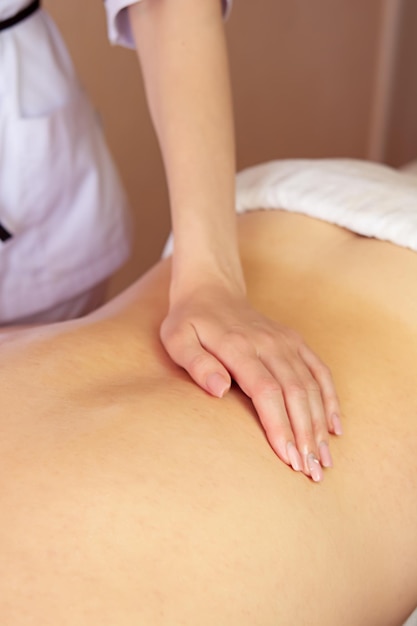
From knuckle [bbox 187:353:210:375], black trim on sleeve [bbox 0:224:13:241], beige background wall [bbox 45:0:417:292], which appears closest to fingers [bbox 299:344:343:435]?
knuckle [bbox 187:353:210:375]

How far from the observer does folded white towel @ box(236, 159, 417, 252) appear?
108cm

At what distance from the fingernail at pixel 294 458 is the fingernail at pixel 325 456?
25mm

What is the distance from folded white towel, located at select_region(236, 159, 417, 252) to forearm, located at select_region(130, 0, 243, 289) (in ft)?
0.56

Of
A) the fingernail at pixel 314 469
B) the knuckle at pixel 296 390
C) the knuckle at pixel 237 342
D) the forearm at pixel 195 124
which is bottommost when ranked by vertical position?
the fingernail at pixel 314 469

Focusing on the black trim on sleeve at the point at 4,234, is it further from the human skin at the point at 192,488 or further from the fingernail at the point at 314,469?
the fingernail at the point at 314,469

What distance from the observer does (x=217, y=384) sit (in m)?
0.81

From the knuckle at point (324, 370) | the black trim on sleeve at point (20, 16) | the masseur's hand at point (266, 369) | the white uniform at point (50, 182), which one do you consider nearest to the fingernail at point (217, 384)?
the masseur's hand at point (266, 369)

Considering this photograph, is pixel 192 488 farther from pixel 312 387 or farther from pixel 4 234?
pixel 4 234

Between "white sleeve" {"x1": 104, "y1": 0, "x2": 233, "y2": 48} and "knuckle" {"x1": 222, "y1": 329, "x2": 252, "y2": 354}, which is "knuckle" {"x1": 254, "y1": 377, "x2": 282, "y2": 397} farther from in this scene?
"white sleeve" {"x1": 104, "y1": 0, "x2": 233, "y2": 48}

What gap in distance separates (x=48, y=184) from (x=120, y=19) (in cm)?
26

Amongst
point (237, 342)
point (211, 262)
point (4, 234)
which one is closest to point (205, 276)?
point (211, 262)

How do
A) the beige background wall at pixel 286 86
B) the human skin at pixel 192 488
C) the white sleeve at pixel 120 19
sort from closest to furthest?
the human skin at pixel 192 488 → the white sleeve at pixel 120 19 → the beige background wall at pixel 286 86

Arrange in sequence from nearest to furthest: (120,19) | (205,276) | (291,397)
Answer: (291,397) < (205,276) < (120,19)

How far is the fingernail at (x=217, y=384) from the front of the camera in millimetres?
810
